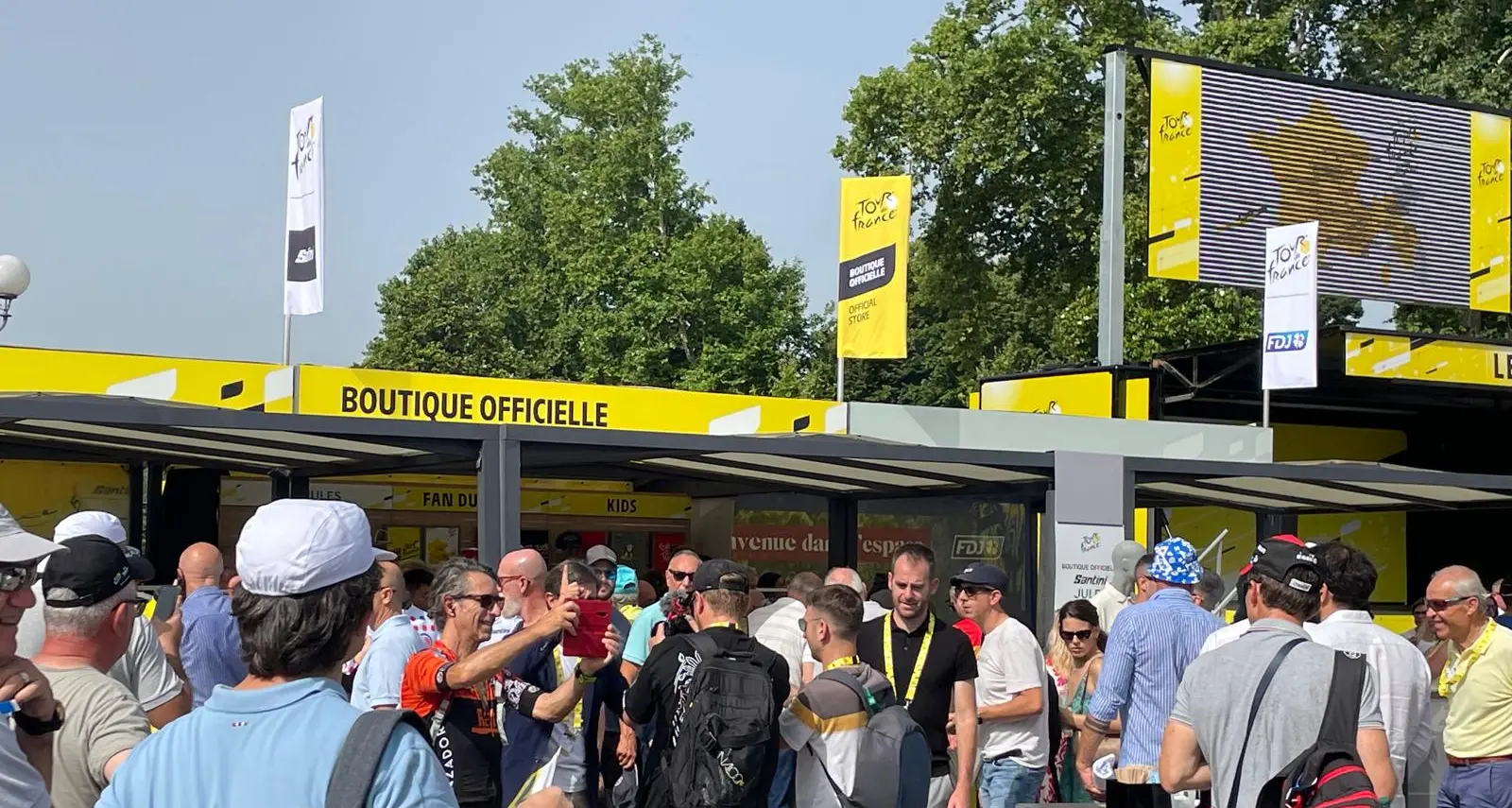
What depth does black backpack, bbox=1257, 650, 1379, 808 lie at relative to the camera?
3996 mm

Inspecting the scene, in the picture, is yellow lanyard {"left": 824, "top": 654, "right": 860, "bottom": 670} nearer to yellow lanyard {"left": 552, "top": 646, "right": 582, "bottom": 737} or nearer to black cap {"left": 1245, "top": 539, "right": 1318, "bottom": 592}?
yellow lanyard {"left": 552, "top": 646, "right": 582, "bottom": 737}

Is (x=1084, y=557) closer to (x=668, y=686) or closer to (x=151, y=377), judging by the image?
(x=668, y=686)

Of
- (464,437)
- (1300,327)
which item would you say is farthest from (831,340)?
(464,437)

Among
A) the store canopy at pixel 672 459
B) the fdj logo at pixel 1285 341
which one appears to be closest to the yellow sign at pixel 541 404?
the store canopy at pixel 672 459

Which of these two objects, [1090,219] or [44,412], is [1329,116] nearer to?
[1090,219]

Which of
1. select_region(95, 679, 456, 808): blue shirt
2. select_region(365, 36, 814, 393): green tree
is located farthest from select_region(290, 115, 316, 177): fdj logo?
select_region(365, 36, 814, 393): green tree

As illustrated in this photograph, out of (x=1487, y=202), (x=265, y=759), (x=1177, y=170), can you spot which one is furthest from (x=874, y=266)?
(x=265, y=759)

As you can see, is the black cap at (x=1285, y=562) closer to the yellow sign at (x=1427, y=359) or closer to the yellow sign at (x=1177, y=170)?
the yellow sign at (x=1177, y=170)

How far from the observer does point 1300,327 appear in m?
19.1

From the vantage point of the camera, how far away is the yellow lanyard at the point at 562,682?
6.11 m

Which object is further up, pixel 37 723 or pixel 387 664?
pixel 37 723

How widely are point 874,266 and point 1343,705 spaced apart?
48.2 ft

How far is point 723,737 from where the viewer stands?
18.6 ft

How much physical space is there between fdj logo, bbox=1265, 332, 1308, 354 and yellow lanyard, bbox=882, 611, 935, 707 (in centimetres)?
1299
